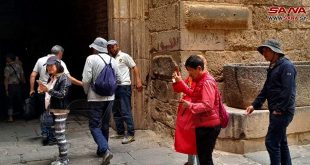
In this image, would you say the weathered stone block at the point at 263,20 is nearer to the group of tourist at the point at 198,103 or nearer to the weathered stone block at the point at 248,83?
the weathered stone block at the point at 248,83

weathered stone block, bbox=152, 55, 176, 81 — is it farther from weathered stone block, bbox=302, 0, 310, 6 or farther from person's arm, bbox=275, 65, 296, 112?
weathered stone block, bbox=302, 0, 310, 6

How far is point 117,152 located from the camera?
5605 millimetres

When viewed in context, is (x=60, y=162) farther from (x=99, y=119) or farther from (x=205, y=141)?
(x=205, y=141)

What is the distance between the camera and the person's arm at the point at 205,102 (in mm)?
3658

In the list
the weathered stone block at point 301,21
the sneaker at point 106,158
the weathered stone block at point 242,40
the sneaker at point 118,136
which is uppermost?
the weathered stone block at point 301,21

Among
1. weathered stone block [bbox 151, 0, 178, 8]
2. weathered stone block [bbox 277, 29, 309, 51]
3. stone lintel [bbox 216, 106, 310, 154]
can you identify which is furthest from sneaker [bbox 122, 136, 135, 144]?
weathered stone block [bbox 277, 29, 309, 51]

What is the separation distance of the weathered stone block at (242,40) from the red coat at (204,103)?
2508mm

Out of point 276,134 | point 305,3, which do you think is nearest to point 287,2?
point 305,3

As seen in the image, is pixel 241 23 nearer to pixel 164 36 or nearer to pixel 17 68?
pixel 164 36

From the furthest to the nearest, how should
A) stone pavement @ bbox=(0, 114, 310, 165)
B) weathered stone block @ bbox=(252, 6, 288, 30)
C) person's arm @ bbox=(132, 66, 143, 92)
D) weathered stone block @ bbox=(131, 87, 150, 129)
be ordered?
weathered stone block @ bbox=(131, 87, 150, 129), weathered stone block @ bbox=(252, 6, 288, 30), person's arm @ bbox=(132, 66, 143, 92), stone pavement @ bbox=(0, 114, 310, 165)

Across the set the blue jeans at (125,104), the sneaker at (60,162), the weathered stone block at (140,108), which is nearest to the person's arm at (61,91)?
the sneaker at (60,162)

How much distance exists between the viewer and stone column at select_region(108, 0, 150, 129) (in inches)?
265

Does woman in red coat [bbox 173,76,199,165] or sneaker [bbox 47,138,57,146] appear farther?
sneaker [bbox 47,138,57,146]

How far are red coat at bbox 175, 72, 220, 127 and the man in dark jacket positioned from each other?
2.24 feet
